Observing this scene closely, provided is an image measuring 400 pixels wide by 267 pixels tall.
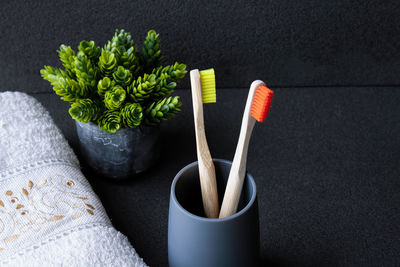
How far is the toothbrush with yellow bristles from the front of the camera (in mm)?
345

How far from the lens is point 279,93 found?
0.71 metres

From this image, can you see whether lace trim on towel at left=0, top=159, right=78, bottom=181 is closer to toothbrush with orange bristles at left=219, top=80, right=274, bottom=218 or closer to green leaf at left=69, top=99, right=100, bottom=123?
green leaf at left=69, top=99, right=100, bottom=123

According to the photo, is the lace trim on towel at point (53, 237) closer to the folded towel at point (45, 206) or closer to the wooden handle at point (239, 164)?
the folded towel at point (45, 206)

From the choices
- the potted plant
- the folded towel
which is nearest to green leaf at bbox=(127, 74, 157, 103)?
the potted plant

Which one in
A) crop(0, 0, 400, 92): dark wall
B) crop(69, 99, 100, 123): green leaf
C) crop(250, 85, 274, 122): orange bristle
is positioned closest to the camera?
crop(250, 85, 274, 122): orange bristle

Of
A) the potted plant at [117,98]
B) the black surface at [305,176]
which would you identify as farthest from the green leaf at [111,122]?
the black surface at [305,176]

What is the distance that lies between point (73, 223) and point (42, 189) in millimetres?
64

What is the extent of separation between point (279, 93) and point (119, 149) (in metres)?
0.33

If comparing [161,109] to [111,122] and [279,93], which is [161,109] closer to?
[111,122]

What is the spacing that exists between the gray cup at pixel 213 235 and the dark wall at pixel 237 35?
0.36 metres

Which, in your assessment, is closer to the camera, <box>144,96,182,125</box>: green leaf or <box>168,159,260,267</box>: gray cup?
<box>168,159,260,267</box>: gray cup

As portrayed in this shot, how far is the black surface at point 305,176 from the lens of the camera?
47 cm

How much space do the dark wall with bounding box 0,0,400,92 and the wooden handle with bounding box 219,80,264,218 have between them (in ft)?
1.21

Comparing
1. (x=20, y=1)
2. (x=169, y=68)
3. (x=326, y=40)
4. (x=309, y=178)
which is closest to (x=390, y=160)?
(x=309, y=178)
